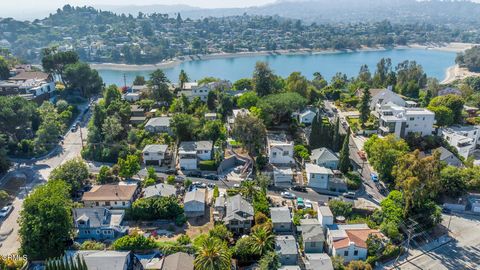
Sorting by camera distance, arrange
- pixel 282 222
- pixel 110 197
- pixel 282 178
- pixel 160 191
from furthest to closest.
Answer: pixel 282 178 < pixel 160 191 < pixel 110 197 < pixel 282 222

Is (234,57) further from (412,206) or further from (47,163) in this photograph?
(412,206)

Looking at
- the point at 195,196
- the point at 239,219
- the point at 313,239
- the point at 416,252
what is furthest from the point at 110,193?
the point at 416,252

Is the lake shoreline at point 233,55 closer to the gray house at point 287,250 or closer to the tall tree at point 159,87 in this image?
the tall tree at point 159,87

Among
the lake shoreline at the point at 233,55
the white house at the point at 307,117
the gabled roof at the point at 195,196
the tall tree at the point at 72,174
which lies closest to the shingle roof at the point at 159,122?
the tall tree at the point at 72,174

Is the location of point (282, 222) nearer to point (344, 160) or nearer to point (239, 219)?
point (239, 219)

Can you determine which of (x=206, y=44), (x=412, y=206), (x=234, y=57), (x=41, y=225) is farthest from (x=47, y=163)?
(x=206, y=44)

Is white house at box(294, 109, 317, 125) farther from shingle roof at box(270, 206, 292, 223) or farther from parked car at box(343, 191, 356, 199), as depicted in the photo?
shingle roof at box(270, 206, 292, 223)

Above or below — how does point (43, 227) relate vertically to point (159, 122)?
below
